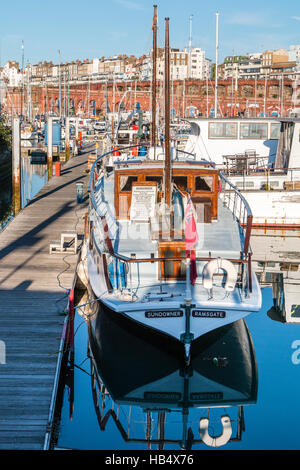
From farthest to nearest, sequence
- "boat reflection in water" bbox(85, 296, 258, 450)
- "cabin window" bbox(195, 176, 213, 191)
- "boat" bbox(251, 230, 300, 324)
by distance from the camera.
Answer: "boat" bbox(251, 230, 300, 324), "cabin window" bbox(195, 176, 213, 191), "boat reflection in water" bbox(85, 296, 258, 450)

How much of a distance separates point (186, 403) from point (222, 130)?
17972mm

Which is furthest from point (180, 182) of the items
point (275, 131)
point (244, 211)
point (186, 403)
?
point (275, 131)

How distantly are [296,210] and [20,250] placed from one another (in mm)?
11410

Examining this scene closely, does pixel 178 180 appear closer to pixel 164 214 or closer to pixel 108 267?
pixel 164 214

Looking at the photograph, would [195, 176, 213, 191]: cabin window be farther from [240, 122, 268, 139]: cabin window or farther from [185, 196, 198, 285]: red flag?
[240, 122, 268, 139]: cabin window

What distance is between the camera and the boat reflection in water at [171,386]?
33.3 ft

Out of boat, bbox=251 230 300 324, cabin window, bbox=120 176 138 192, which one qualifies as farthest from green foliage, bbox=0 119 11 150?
cabin window, bbox=120 176 138 192

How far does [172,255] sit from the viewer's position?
12508 mm

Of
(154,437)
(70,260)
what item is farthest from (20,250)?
(154,437)

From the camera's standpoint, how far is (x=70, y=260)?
1598cm

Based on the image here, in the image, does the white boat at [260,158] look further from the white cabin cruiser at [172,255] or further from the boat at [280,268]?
the white cabin cruiser at [172,255]

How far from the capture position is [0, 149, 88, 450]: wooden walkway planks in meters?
8.94

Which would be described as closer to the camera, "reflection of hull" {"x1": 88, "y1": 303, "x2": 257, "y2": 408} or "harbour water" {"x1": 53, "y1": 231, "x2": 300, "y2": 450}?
"harbour water" {"x1": 53, "y1": 231, "x2": 300, "y2": 450}

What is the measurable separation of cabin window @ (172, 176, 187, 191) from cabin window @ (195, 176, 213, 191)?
268 millimetres
